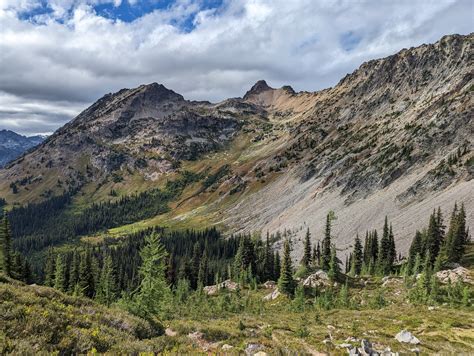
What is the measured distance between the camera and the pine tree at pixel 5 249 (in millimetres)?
64625

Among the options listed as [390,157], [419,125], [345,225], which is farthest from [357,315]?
[419,125]

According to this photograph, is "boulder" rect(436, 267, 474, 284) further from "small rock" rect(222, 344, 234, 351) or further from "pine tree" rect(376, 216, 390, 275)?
"small rock" rect(222, 344, 234, 351)

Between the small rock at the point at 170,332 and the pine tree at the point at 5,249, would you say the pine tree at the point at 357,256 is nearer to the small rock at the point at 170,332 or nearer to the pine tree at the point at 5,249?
the small rock at the point at 170,332

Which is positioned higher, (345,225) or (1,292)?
(1,292)

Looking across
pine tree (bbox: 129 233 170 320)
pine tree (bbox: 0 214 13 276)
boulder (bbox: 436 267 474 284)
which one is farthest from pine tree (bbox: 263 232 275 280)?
pine tree (bbox: 129 233 170 320)

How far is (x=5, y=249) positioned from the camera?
65.1 metres

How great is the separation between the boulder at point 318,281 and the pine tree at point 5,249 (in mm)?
62325

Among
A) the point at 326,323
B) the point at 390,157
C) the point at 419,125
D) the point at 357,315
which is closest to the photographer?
the point at 326,323

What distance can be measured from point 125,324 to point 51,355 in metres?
8.26

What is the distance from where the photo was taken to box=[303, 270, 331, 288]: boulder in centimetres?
6422

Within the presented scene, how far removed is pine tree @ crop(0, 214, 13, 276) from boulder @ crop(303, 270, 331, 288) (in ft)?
204

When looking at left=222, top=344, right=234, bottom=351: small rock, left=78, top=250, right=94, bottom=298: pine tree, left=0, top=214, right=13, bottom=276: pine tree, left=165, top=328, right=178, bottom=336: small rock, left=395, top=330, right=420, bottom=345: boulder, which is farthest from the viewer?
left=78, top=250, right=94, bottom=298: pine tree

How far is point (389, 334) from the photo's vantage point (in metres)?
25.8

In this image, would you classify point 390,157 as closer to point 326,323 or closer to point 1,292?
point 326,323
